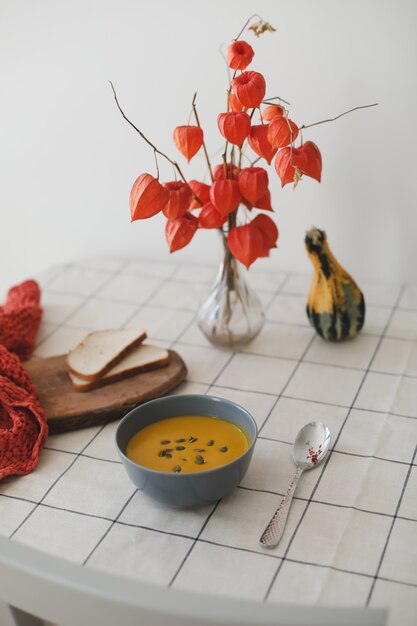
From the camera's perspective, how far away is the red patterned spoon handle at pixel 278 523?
0.92 metres

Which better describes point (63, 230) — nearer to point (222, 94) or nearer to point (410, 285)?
point (222, 94)

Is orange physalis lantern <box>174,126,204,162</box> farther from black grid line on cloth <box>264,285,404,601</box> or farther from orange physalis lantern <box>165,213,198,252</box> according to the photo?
black grid line on cloth <box>264,285,404,601</box>

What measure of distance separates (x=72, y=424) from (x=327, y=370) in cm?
40

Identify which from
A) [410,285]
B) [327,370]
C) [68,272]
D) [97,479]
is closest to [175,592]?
[97,479]

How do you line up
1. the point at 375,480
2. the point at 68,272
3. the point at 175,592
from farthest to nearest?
the point at 68,272
the point at 375,480
the point at 175,592

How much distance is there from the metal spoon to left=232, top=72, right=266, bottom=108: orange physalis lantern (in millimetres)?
449

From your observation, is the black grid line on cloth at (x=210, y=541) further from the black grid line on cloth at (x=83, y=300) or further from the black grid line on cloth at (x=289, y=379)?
the black grid line on cloth at (x=83, y=300)

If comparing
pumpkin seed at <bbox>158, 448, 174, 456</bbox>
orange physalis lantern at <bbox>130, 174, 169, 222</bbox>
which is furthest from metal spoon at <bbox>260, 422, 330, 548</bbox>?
orange physalis lantern at <bbox>130, 174, 169, 222</bbox>

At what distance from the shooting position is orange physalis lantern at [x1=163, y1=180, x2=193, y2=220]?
1.17 m

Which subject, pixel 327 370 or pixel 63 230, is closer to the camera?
pixel 327 370

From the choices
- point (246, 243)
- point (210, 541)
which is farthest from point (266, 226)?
point (210, 541)

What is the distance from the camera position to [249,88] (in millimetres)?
1092

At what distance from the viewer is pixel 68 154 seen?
1725 mm

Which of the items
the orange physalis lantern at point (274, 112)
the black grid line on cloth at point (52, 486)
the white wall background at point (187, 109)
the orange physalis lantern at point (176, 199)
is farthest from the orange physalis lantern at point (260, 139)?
the black grid line on cloth at point (52, 486)
